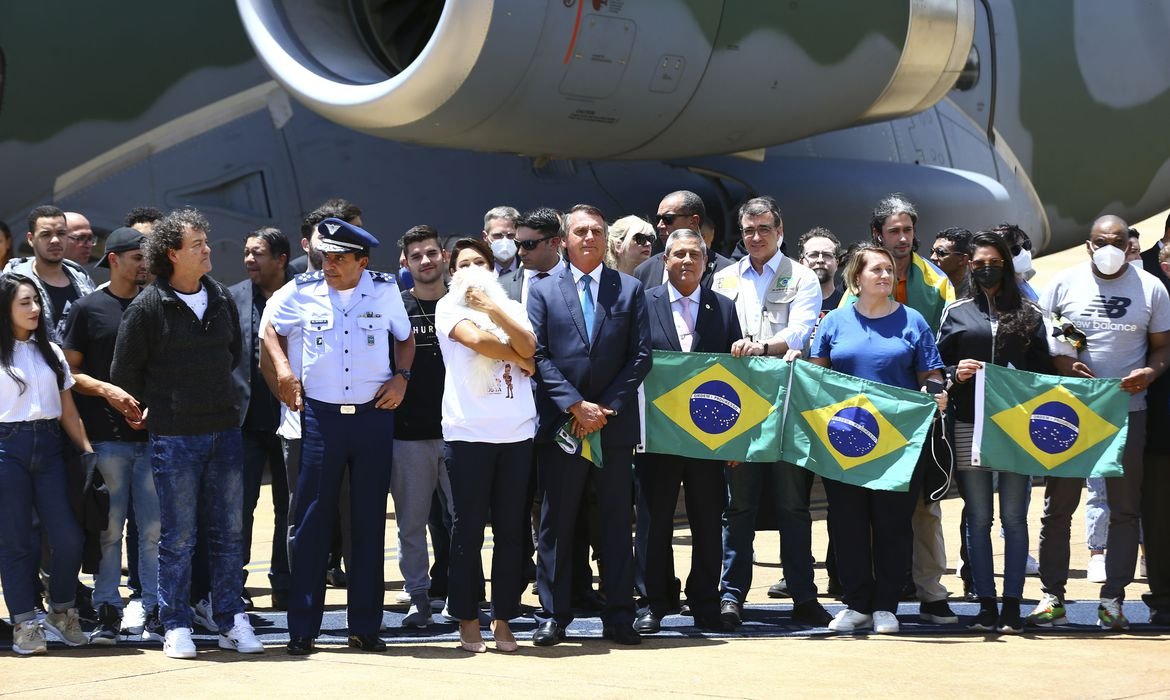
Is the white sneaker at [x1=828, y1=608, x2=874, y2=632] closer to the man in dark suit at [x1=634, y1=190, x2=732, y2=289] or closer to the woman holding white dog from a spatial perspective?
the woman holding white dog

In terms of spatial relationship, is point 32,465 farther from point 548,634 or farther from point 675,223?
point 675,223

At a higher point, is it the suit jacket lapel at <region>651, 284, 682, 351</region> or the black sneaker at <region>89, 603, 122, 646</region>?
the suit jacket lapel at <region>651, 284, 682, 351</region>

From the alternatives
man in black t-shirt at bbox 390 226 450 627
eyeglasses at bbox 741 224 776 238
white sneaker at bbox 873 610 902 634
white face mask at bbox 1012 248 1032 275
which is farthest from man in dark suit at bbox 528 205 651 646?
white face mask at bbox 1012 248 1032 275

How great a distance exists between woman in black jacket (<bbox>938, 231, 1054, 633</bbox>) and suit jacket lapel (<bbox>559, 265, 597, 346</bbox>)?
1.58m

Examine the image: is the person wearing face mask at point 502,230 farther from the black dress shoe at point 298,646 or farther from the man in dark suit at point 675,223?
the black dress shoe at point 298,646

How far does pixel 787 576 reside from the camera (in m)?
6.24

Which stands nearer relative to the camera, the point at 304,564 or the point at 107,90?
the point at 304,564

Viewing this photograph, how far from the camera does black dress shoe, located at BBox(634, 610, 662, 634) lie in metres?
5.91

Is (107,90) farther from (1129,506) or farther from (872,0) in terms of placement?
(1129,506)

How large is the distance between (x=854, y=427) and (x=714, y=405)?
0.58 metres

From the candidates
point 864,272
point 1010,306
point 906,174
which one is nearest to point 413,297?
point 864,272

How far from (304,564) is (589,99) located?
3.65m

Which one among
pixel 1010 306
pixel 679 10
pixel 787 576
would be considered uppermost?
pixel 679 10

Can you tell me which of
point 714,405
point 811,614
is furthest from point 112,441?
point 811,614
